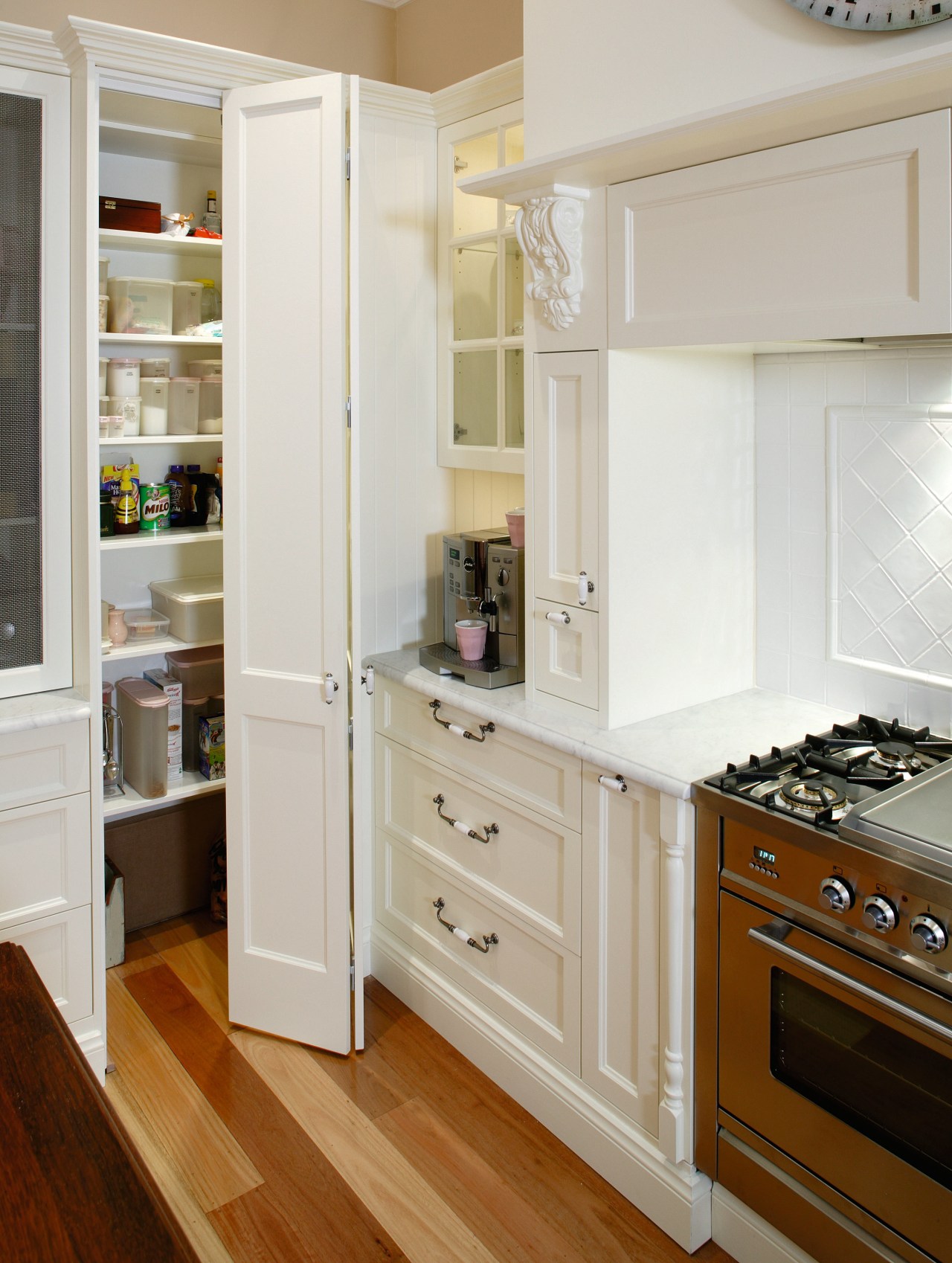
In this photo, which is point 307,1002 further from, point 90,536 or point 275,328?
point 275,328

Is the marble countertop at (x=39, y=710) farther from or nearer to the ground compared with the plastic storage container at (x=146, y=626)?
nearer to the ground

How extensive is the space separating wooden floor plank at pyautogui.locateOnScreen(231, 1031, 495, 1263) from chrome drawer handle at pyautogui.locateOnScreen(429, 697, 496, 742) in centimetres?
87

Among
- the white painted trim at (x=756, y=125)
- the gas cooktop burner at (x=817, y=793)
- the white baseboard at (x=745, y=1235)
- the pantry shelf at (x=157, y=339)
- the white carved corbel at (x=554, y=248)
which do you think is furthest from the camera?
the pantry shelf at (x=157, y=339)

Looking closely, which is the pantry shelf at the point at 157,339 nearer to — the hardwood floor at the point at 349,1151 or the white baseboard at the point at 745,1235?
the hardwood floor at the point at 349,1151

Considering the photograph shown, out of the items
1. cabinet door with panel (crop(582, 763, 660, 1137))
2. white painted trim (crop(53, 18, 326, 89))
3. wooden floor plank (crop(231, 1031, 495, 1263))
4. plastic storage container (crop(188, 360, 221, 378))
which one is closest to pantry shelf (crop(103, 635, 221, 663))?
plastic storage container (crop(188, 360, 221, 378))

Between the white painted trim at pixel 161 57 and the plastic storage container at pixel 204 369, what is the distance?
79 centimetres

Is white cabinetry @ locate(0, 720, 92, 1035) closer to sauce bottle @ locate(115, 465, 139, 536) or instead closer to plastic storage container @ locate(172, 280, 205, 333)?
sauce bottle @ locate(115, 465, 139, 536)

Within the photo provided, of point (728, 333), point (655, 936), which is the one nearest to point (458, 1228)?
point (655, 936)

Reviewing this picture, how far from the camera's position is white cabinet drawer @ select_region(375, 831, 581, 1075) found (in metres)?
2.23

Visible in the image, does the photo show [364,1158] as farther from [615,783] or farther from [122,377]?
[122,377]

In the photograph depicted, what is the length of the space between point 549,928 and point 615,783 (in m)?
0.45

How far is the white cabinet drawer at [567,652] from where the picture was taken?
2164 mm

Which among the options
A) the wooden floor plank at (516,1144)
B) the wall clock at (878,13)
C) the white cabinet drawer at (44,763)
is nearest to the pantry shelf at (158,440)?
the white cabinet drawer at (44,763)

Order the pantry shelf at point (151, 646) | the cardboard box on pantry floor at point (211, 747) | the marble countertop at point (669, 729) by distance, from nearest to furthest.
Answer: the marble countertop at point (669, 729), the pantry shelf at point (151, 646), the cardboard box on pantry floor at point (211, 747)
